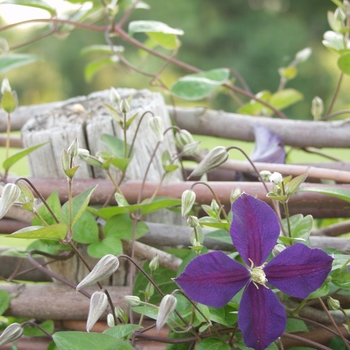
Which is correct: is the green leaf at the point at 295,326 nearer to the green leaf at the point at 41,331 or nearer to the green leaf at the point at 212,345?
the green leaf at the point at 212,345

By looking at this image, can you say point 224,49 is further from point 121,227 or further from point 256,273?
point 256,273

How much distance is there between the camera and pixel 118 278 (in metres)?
0.45

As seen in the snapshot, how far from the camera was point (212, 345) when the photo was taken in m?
0.31

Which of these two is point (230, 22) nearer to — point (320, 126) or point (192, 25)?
point (192, 25)

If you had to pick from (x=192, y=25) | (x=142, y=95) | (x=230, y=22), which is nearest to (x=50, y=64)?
(x=192, y=25)

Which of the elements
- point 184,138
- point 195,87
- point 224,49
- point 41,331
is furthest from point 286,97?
point 224,49

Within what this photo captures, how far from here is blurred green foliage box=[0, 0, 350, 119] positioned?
20.6 ft

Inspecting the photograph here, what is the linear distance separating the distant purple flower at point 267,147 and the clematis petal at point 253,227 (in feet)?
0.69

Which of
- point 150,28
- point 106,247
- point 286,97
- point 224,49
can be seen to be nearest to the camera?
A: point 106,247

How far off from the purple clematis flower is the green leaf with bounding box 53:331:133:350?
5 centimetres

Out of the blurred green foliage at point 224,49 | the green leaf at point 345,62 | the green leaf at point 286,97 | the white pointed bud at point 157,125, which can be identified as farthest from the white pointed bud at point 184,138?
the blurred green foliage at point 224,49

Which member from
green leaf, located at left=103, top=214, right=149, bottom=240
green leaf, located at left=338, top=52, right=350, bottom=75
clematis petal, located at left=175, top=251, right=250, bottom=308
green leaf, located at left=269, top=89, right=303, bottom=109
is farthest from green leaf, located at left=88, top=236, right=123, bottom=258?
green leaf, located at left=269, top=89, right=303, bottom=109

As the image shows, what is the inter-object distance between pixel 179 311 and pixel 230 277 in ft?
0.23

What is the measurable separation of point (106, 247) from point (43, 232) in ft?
0.32
